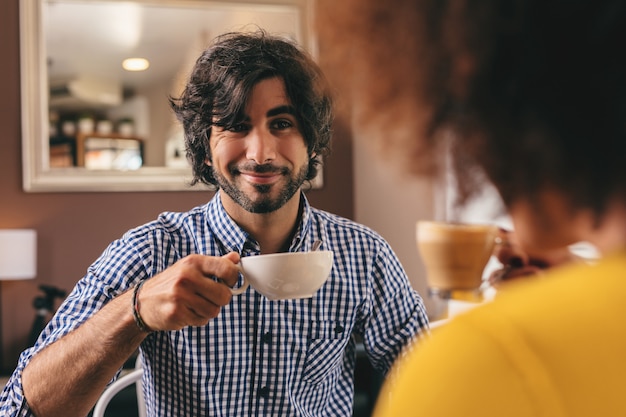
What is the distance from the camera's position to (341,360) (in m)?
1.39

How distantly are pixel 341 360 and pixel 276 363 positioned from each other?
149 millimetres

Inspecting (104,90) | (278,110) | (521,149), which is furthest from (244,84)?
(104,90)

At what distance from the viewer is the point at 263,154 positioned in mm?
1438

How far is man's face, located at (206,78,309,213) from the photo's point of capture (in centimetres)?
143

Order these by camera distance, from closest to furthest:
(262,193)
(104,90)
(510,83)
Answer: (510,83) < (262,193) < (104,90)

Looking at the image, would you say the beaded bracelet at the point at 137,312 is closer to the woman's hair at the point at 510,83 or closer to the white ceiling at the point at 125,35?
the woman's hair at the point at 510,83

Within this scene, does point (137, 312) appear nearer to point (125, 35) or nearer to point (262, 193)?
point (262, 193)

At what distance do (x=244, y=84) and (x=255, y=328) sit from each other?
1.67 ft

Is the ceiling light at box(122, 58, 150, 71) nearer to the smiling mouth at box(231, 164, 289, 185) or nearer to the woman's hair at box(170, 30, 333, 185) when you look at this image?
the woman's hair at box(170, 30, 333, 185)

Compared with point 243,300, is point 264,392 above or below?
below

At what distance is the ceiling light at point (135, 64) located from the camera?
400cm

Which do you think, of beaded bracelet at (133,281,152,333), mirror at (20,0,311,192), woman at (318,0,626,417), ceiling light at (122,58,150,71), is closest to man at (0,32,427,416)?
beaded bracelet at (133,281,152,333)

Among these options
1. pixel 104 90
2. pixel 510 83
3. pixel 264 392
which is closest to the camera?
pixel 510 83

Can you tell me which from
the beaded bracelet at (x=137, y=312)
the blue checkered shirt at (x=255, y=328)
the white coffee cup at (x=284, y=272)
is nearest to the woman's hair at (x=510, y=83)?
the white coffee cup at (x=284, y=272)
